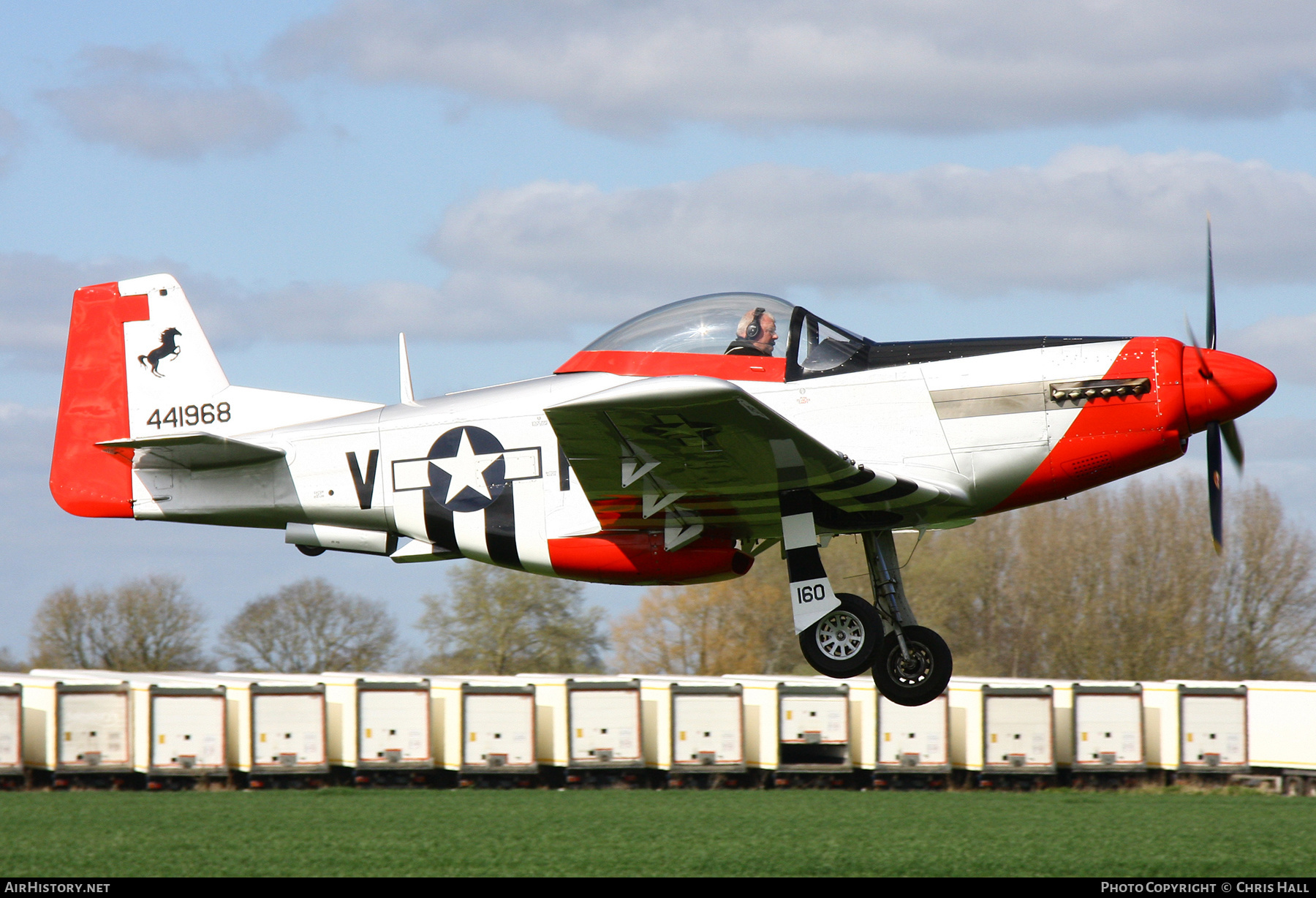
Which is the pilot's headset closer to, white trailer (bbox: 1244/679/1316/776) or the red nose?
the red nose

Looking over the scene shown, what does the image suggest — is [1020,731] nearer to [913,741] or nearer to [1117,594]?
[913,741]

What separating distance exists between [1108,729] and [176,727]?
21.8 meters

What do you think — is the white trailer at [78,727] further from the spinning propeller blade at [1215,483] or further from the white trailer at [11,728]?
the spinning propeller blade at [1215,483]

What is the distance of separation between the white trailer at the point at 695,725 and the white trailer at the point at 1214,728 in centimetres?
1026

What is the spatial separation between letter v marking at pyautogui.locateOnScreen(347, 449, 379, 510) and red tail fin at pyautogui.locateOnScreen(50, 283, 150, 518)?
6.81ft

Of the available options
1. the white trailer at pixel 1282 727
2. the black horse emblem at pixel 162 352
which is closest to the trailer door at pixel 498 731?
the white trailer at pixel 1282 727

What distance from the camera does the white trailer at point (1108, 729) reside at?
102ft

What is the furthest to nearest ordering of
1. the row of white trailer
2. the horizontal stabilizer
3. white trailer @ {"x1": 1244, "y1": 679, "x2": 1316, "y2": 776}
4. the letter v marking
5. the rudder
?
the row of white trailer
white trailer @ {"x1": 1244, "y1": 679, "x2": 1316, "y2": 776}
the rudder
the letter v marking
the horizontal stabilizer

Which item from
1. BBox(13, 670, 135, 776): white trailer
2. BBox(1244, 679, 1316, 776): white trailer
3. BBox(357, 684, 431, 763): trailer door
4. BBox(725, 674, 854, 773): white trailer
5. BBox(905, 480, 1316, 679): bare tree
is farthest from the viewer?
BBox(905, 480, 1316, 679): bare tree

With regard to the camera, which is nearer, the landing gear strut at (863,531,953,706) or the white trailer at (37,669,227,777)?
the landing gear strut at (863,531,953,706)

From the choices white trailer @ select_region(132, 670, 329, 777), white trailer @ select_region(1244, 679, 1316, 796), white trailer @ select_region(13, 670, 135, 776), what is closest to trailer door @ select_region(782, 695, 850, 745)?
white trailer @ select_region(1244, 679, 1316, 796)

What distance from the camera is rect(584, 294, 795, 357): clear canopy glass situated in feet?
34.9

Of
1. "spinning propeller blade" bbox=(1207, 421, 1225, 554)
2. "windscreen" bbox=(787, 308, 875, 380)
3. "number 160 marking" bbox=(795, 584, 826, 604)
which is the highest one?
"windscreen" bbox=(787, 308, 875, 380)
